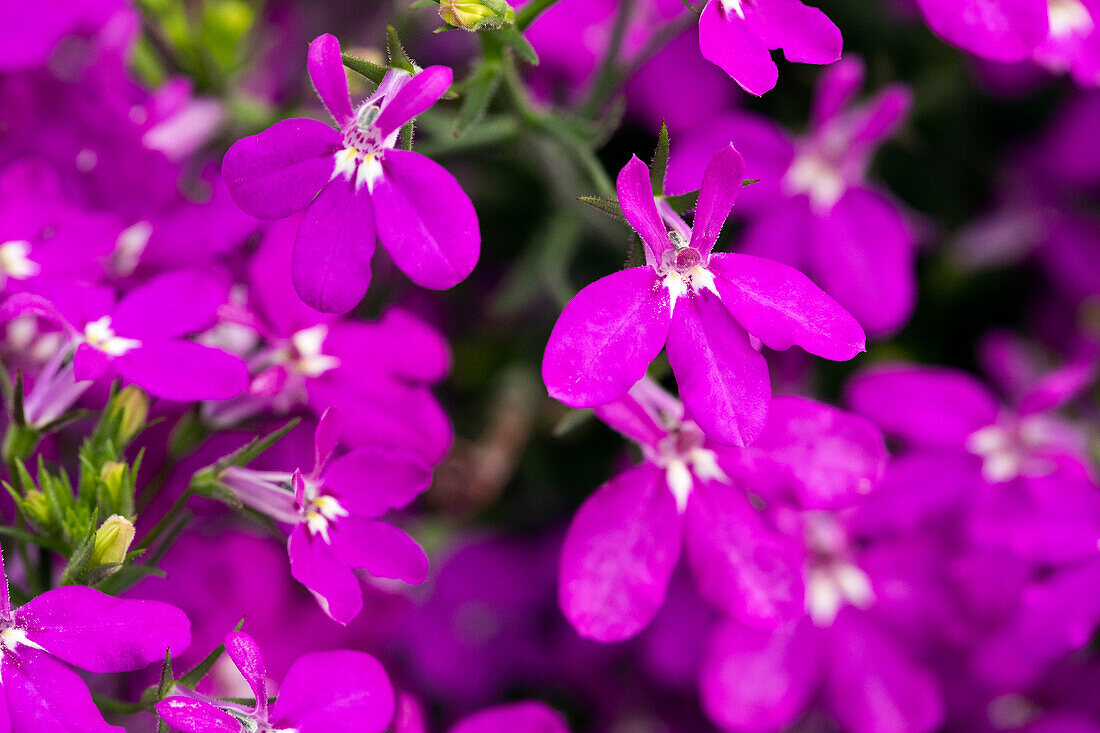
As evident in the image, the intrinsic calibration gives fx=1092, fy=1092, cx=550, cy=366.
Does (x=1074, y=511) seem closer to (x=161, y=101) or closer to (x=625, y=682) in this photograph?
(x=625, y=682)

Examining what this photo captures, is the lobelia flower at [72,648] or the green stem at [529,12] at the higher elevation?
the green stem at [529,12]

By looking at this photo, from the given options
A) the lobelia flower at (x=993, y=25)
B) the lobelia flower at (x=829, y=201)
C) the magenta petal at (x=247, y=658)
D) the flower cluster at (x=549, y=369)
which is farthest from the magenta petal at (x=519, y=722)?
the lobelia flower at (x=993, y=25)

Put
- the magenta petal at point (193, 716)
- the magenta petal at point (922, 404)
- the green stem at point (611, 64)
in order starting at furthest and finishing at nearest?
1. the magenta petal at point (922, 404)
2. the green stem at point (611, 64)
3. the magenta petal at point (193, 716)

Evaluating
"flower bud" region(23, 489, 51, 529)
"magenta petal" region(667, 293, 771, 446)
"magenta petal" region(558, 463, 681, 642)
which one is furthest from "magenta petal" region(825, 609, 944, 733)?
"flower bud" region(23, 489, 51, 529)

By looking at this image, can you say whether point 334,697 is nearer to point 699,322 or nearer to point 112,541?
point 112,541

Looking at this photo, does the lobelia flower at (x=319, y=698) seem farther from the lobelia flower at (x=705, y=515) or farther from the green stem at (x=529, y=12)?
the green stem at (x=529, y=12)

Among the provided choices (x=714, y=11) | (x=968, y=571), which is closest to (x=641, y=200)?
(x=714, y=11)

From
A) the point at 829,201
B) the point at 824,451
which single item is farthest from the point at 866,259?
the point at 824,451
